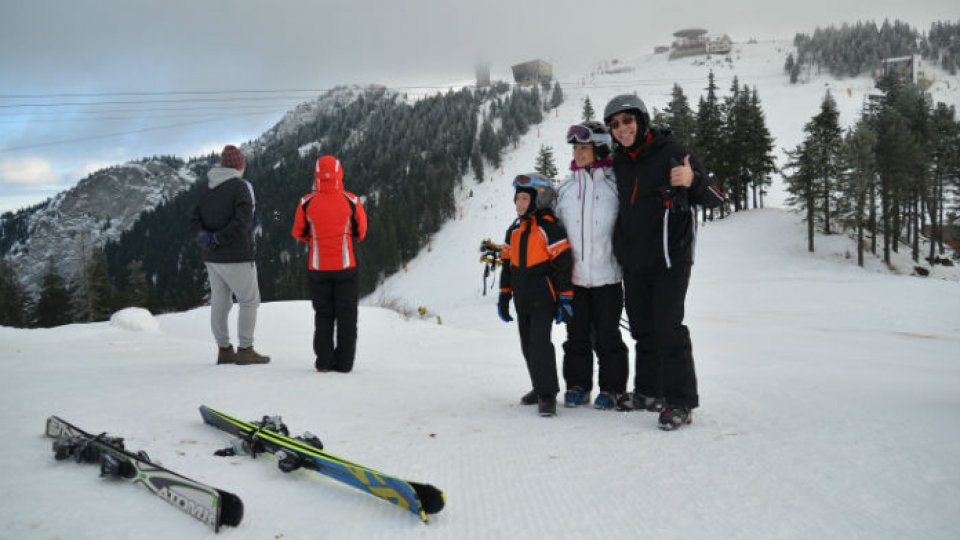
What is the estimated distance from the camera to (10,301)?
1695 inches

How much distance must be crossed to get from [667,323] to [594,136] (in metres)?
1.42

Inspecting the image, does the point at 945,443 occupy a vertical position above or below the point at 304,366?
above

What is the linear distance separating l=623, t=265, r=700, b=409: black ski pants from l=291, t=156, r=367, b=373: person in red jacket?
2.87 meters

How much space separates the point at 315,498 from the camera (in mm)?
2092

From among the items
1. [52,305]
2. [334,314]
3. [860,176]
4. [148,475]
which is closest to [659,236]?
[148,475]

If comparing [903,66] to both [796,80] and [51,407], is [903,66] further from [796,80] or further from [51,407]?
[51,407]

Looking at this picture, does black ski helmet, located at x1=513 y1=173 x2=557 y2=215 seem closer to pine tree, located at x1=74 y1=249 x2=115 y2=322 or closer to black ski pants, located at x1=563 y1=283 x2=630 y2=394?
black ski pants, located at x1=563 y1=283 x2=630 y2=394

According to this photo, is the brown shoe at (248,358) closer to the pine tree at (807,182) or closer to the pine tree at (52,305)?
the pine tree at (807,182)

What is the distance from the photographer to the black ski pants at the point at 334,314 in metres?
5.24

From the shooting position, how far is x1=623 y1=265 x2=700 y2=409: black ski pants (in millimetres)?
3191

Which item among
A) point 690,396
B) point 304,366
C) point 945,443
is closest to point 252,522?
point 690,396

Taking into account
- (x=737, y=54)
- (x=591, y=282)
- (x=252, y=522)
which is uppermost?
(x=737, y=54)

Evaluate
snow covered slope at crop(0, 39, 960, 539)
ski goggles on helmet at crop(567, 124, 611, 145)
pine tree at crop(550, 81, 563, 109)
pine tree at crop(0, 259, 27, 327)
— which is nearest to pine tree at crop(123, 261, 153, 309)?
pine tree at crop(0, 259, 27, 327)

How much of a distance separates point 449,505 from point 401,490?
0.25 metres
